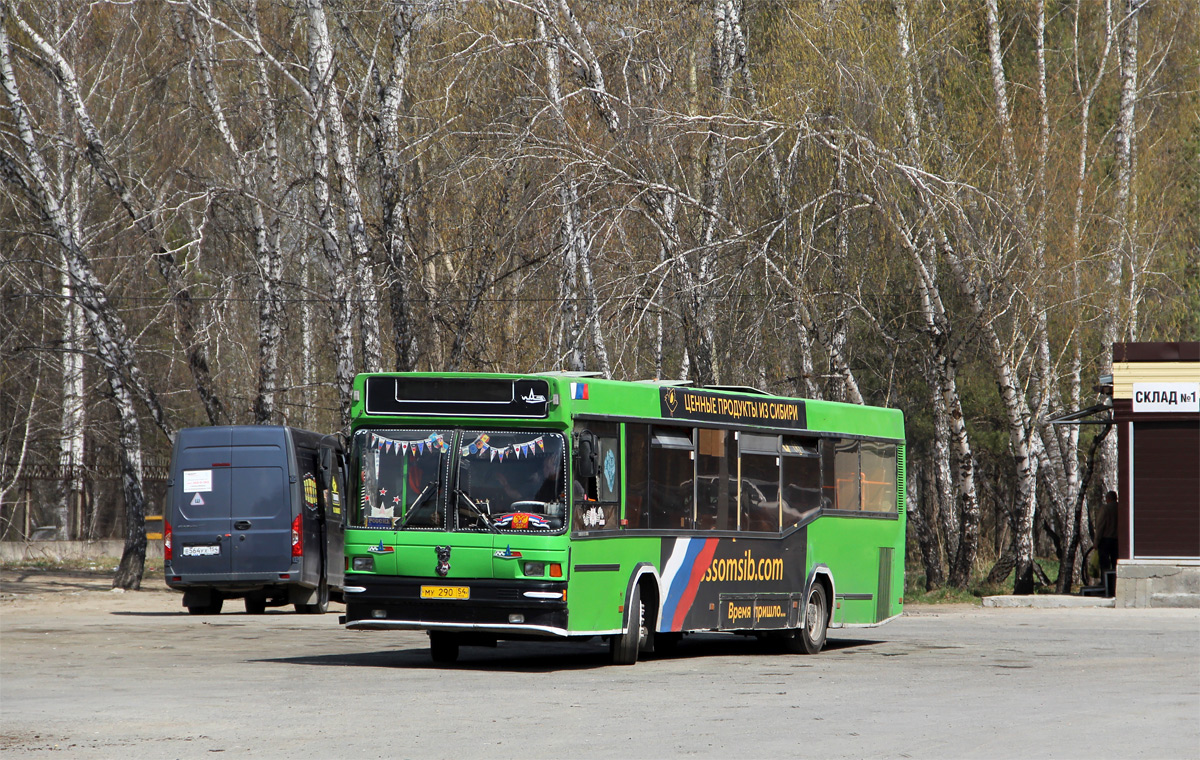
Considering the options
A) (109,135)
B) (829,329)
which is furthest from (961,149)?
(109,135)

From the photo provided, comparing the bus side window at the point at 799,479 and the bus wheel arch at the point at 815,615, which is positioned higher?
the bus side window at the point at 799,479

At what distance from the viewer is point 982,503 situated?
4644cm

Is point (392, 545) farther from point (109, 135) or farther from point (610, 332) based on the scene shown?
point (109, 135)

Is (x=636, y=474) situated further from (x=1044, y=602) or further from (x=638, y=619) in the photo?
(x=1044, y=602)

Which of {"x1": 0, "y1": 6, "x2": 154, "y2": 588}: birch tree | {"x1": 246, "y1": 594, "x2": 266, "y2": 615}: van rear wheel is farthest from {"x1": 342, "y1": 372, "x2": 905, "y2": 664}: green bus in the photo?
{"x1": 0, "y1": 6, "x2": 154, "y2": 588}: birch tree

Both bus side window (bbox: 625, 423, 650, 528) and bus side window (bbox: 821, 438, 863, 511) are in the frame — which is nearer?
bus side window (bbox: 625, 423, 650, 528)

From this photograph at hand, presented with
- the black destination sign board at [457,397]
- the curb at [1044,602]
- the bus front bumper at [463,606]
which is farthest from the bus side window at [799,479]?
the curb at [1044,602]

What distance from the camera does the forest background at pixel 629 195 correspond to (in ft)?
78.9

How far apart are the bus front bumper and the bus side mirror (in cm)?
99

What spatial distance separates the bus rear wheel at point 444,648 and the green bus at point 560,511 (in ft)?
0.07

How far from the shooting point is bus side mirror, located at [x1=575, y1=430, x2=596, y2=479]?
14039 mm

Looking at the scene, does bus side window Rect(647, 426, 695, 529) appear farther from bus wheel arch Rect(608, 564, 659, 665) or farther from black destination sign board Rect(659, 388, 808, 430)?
bus wheel arch Rect(608, 564, 659, 665)

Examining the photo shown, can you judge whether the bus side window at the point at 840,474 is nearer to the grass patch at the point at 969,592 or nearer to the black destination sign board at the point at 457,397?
the black destination sign board at the point at 457,397

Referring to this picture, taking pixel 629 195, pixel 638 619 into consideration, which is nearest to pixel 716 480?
pixel 638 619
